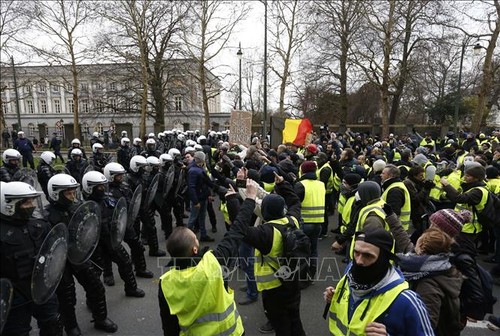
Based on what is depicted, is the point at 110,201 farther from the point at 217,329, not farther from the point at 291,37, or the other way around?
the point at 291,37

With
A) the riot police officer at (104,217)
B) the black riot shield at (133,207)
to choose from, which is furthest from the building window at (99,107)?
the riot police officer at (104,217)

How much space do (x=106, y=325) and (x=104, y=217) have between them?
1.31m

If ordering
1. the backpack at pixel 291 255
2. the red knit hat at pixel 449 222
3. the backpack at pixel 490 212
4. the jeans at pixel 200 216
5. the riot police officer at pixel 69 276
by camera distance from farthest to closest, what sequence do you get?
1. the jeans at pixel 200 216
2. the backpack at pixel 490 212
3. the riot police officer at pixel 69 276
4. the backpack at pixel 291 255
5. the red knit hat at pixel 449 222

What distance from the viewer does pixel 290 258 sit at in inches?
126

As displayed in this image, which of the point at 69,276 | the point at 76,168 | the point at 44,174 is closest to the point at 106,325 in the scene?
the point at 69,276

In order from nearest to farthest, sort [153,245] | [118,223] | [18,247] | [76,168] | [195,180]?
[18,247]
[118,223]
[153,245]
[195,180]
[76,168]

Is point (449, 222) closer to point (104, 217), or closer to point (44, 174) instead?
point (104, 217)

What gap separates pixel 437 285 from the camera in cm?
219

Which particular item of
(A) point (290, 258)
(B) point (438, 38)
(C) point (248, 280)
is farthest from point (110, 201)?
(B) point (438, 38)

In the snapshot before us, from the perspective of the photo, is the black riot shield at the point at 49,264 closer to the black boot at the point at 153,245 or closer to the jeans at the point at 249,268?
the jeans at the point at 249,268

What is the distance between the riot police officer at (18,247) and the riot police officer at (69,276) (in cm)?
63

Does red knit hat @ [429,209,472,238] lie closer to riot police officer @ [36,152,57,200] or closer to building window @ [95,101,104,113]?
riot police officer @ [36,152,57,200]

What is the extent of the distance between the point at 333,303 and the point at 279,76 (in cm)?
2805

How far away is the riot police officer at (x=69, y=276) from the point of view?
12.2ft
